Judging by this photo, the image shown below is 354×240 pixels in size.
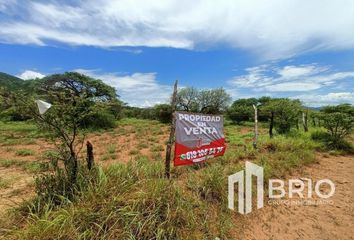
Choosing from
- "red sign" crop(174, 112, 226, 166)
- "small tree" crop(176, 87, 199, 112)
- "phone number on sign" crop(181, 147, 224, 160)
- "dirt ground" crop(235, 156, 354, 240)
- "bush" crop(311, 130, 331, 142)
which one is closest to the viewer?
"dirt ground" crop(235, 156, 354, 240)

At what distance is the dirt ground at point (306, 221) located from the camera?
3613mm

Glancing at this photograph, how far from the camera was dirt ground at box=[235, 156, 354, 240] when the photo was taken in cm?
361

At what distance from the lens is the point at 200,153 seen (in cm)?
549

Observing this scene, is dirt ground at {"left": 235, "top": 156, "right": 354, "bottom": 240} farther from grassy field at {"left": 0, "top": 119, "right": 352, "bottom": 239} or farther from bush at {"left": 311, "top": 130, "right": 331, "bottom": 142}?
bush at {"left": 311, "top": 130, "right": 331, "bottom": 142}

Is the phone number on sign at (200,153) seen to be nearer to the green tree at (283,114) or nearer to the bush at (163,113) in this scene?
the green tree at (283,114)

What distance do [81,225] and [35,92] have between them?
2107 millimetres

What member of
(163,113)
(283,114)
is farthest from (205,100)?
(283,114)

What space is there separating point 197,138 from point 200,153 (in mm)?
408

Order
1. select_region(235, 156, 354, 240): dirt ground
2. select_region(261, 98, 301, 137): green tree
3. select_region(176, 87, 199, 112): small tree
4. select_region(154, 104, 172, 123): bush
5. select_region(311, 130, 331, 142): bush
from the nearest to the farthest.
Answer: select_region(235, 156, 354, 240): dirt ground < select_region(311, 130, 331, 142): bush < select_region(261, 98, 301, 137): green tree < select_region(154, 104, 172, 123): bush < select_region(176, 87, 199, 112): small tree

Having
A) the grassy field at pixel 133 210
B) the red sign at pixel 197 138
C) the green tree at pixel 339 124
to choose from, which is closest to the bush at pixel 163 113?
the green tree at pixel 339 124

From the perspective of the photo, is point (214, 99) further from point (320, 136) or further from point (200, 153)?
point (200, 153)

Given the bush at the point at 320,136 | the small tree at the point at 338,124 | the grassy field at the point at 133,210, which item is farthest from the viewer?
the bush at the point at 320,136

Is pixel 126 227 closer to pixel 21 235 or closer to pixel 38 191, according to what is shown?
pixel 21 235

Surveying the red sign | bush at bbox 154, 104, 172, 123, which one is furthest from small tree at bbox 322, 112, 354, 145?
bush at bbox 154, 104, 172, 123
